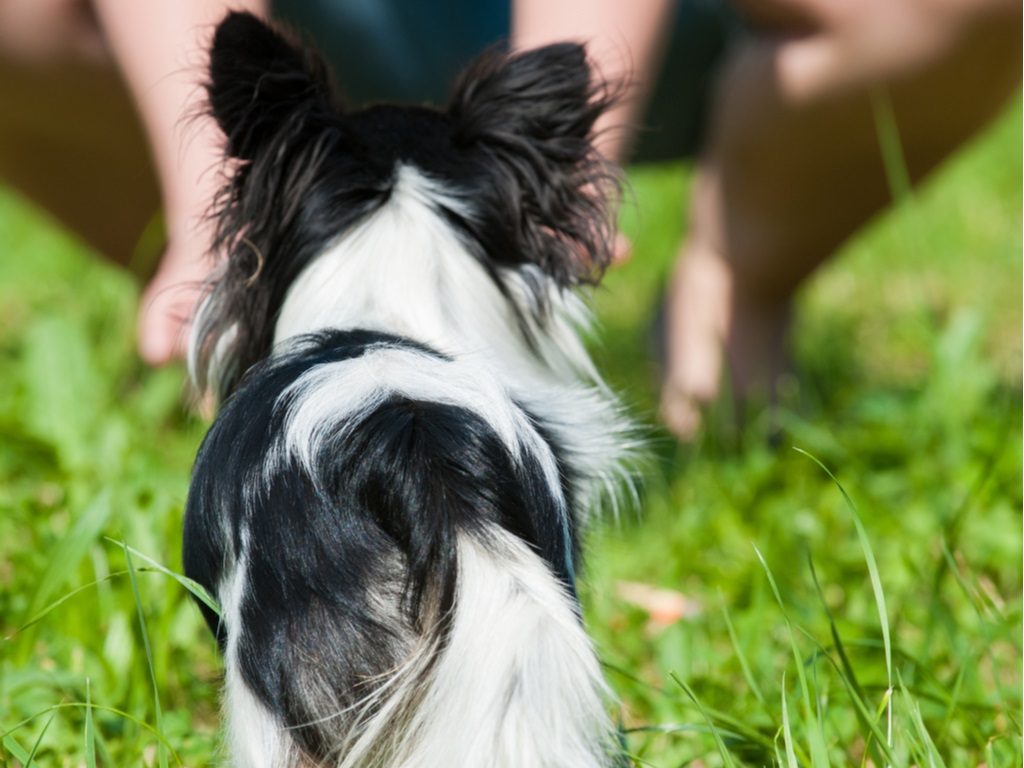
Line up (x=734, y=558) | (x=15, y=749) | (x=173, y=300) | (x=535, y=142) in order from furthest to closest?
(x=734, y=558) → (x=173, y=300) → (x=535, y=142) → (x=15, y=749)

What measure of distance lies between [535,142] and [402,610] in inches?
28.4

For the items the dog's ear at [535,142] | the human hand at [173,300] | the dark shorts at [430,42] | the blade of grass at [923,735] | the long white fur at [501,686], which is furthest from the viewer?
the dark shorts at [430,42]

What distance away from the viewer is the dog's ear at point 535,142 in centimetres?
158

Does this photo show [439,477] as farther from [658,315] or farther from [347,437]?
[658,315]

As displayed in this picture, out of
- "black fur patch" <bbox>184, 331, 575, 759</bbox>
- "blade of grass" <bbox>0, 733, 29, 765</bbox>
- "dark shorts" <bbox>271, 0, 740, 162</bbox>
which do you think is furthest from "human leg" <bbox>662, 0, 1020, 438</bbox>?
"blade of grass" <bbox>0, 733, 29, 765</bbox>

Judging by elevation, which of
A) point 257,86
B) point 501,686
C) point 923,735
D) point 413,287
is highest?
point 257,86

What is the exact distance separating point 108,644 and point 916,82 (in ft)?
6.30

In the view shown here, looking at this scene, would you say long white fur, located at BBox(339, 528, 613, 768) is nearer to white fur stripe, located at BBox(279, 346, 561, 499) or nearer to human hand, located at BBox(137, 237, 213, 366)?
white fur stripe, located at BBox(279, 346, 561, 499)

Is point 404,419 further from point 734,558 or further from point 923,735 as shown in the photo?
point 734,558

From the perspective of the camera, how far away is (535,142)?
5.26 ft

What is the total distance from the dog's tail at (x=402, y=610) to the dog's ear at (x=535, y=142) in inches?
18.4

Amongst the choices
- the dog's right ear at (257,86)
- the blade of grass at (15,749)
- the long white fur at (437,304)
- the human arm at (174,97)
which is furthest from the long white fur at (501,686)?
the human arm at (174,97)

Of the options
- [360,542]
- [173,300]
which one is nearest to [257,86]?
[360,542]

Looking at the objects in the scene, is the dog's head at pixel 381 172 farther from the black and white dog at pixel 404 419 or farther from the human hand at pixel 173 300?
the human hand at pixel 173 300
